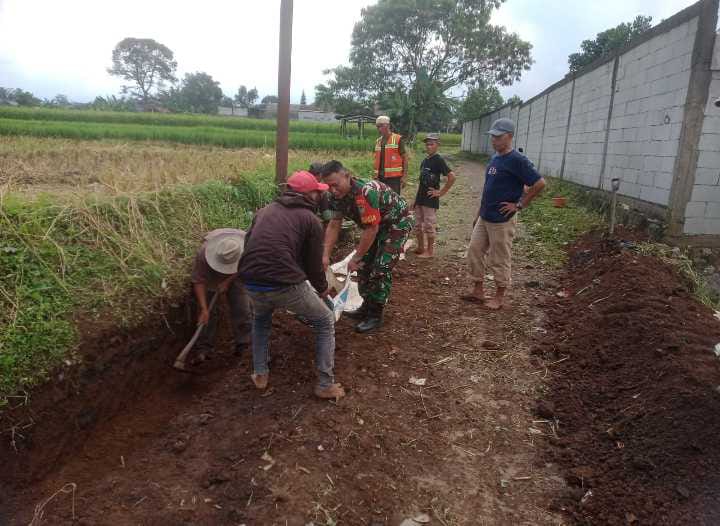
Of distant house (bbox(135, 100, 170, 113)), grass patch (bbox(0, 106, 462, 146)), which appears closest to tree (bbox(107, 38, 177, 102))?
distant house (bbox(135, 100, 170, 113))

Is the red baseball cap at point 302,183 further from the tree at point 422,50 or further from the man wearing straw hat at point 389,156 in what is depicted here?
the tree at point 422,50

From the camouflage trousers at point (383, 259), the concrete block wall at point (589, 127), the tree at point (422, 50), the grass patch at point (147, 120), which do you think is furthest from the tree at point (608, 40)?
the camouflage trousers at point (383, 259)

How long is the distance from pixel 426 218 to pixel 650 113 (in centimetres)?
327

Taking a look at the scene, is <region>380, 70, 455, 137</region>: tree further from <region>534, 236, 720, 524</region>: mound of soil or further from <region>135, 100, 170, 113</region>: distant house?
<region>534, 236, 720, 524</region>: mound of soil

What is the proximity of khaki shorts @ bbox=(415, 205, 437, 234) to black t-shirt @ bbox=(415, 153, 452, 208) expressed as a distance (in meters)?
0.07

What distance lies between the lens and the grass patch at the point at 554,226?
6465 millimetres

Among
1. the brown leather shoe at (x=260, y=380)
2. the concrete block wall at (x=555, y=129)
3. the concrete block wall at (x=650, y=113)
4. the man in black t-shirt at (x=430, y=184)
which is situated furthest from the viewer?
the concrete block wall at (x=555, y=129)

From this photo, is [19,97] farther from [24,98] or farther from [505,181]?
[505,181]

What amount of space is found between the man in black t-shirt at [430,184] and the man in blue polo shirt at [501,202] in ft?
4.38

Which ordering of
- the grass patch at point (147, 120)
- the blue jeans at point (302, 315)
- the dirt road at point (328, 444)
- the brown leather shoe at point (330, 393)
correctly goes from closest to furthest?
the dirt road at point (328, 444)
the blue jeans at point (302, 315)
the brown leather shoe at point (330, 393)
the grass patch at point (147, 120)

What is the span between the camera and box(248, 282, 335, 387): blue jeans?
2965mm

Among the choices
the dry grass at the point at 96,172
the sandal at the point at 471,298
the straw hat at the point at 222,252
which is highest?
the dry grass at the point at 96,172

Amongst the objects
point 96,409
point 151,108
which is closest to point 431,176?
point 96,409

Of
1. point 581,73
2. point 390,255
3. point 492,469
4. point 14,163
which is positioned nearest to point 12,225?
point 390,255
